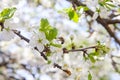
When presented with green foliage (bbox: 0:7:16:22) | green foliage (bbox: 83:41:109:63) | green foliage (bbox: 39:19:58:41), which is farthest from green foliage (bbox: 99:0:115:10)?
green foliage (bbox: 0:7:16:22)

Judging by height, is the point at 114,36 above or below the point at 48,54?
above

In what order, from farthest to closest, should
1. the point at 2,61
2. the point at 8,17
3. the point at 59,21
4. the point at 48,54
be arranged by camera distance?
the point at 59,21, the point at 2,61, the point at 48,54, the point at 8,17

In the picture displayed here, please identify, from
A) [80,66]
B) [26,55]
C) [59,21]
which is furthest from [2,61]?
[80,66]

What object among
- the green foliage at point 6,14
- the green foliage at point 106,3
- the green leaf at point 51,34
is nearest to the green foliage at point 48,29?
the green leaf at point 51,34

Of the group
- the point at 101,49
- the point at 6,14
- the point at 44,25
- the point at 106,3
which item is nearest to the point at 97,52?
the point at 101,49

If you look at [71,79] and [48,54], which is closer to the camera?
[48,54]

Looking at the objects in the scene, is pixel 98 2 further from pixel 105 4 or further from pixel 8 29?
pixel 8 29

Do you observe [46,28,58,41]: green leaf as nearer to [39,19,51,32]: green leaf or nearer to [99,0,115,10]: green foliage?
[39,19,51,32]: green leaf

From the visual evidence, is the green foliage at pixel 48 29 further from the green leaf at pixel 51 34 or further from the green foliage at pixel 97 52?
the green foliage at pixel 97 52
